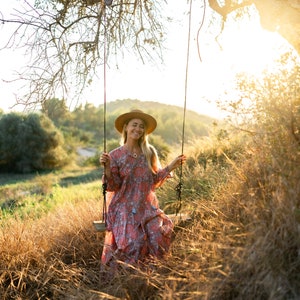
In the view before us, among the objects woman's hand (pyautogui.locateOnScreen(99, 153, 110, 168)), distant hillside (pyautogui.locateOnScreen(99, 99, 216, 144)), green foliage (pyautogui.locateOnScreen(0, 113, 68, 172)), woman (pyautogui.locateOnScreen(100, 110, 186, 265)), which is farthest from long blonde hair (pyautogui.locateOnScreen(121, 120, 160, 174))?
distant hillside (pyautogui.locateOnScreen(99, 99, 216, 144))

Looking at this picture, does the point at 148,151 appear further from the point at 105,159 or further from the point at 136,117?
the point at 105,159

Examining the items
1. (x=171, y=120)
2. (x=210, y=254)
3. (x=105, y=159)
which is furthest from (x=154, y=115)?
(x=210, y=254)

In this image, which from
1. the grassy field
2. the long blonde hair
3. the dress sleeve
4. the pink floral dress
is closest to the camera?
the grassy field

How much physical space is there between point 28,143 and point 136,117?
44.8ft

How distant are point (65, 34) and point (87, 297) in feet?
12.8

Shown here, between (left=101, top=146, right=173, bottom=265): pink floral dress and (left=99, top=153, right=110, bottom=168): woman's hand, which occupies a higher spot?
(left=99, top=153, right=110, bottom=168): woman's hand

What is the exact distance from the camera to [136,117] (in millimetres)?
4699

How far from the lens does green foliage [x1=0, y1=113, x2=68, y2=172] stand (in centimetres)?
1739

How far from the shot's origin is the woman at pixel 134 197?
4.18m

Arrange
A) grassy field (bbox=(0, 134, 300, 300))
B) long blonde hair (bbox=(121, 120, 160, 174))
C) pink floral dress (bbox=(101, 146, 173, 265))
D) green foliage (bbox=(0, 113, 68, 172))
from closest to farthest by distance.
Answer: grassy field (bbox=(0, 134, 300, 300)) → pink floral dress (bbox=(101, 146, 173, 265)) → long blonde hair (bbox=(121, 120, 160, 174)) → green foliage (bbox=(0, 113, 68, 172))

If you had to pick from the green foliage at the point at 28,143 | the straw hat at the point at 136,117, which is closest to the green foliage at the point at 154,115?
the green foliage at the point at 28,143

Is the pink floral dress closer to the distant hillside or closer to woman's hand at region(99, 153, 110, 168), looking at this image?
woman's hand at region(99, 153, 110, 168)

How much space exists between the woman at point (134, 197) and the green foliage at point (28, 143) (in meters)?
13.4

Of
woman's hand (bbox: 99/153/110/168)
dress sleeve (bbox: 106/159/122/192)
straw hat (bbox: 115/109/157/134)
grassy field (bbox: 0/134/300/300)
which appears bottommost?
grassy field (bbox: 0/134/300/300)
